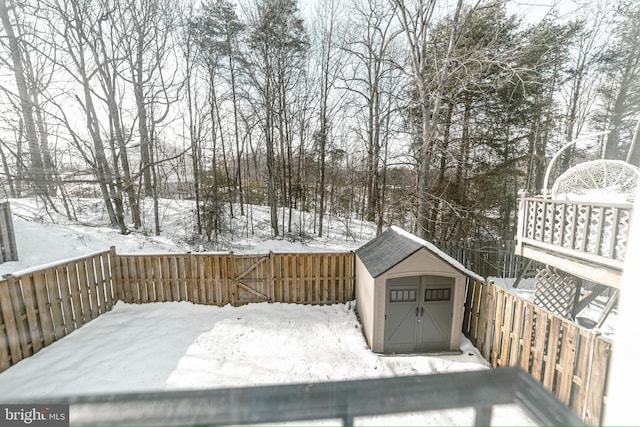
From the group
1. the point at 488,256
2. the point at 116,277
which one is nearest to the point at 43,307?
the point at 116,277

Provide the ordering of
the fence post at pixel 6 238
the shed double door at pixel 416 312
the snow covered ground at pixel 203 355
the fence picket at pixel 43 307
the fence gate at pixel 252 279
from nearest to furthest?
the snow covered ground at pixel 203 355
the fence picket at pixel 43 307
the shed double door at pixel 416 312
the fence gate at pixel 252 279
the fence post at pixel 6 238

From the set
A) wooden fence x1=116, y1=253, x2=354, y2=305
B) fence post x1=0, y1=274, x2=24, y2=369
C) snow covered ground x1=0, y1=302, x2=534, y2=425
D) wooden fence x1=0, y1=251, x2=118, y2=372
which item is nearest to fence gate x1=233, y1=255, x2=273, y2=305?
wooden fence x1=116, y1=253, x2=354, y2=305

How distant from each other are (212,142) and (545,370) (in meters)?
15.4

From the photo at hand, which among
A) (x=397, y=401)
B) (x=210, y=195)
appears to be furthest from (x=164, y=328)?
(x=210, y=195)

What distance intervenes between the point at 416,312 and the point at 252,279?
393cm

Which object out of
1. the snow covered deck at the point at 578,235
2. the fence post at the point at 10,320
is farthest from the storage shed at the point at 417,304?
the fence post at the point at 10,320

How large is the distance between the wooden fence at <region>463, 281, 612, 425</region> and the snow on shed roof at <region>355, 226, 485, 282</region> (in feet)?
1.93

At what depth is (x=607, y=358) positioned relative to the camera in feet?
9.01

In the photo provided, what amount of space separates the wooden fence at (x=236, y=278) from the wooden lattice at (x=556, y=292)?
428 cm

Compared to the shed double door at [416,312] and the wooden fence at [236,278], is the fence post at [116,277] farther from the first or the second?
the shed double door at [416,312]

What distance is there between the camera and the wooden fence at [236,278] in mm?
6285

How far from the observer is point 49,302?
181 inches

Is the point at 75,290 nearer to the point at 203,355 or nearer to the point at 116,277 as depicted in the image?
the point at 116,277

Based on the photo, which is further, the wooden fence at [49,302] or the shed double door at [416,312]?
the shed double door at [416,312]
